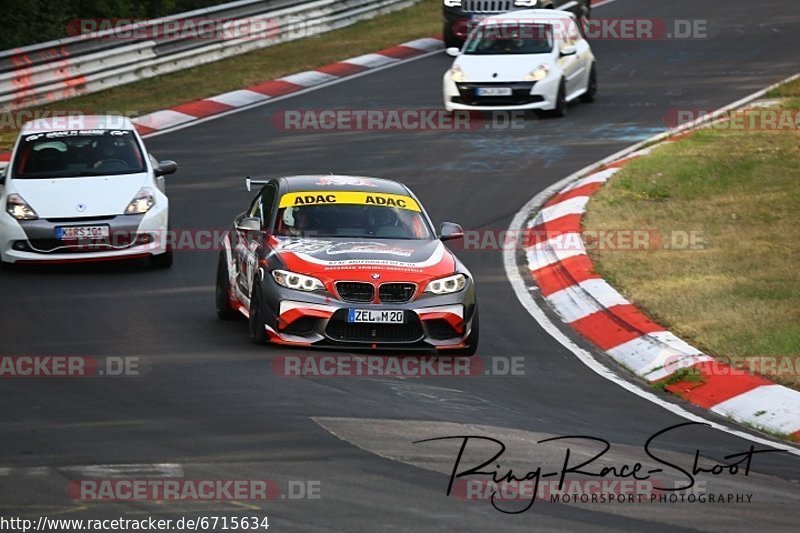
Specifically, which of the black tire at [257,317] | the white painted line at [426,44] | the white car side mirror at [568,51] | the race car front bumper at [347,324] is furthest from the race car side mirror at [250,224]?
the white painted line at [426,44]

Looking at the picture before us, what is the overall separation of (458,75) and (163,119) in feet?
15.3

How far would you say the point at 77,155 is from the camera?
16.5 metres

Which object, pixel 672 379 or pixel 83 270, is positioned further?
pixel 83 270

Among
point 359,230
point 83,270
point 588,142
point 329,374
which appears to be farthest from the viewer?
point 588,142

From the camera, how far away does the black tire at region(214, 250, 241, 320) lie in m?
13.3

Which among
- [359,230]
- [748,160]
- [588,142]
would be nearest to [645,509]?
[359,230]

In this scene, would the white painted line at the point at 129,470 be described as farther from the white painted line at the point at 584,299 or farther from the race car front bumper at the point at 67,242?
the race car front bumper at the point at 67,242

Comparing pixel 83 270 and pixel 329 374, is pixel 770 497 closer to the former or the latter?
pixel 329 374

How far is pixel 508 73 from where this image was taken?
76.7 ft

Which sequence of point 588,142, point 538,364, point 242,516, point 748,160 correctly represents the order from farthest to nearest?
point 588,142 → point 748,160 → point 538,364 → point 242,516

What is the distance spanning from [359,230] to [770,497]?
537 cm

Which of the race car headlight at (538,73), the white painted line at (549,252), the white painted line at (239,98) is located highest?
the race car headlight at (538,73)

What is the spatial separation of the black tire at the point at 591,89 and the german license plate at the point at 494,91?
2114 millimetres

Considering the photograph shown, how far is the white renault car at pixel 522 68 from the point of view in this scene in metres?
23.4
